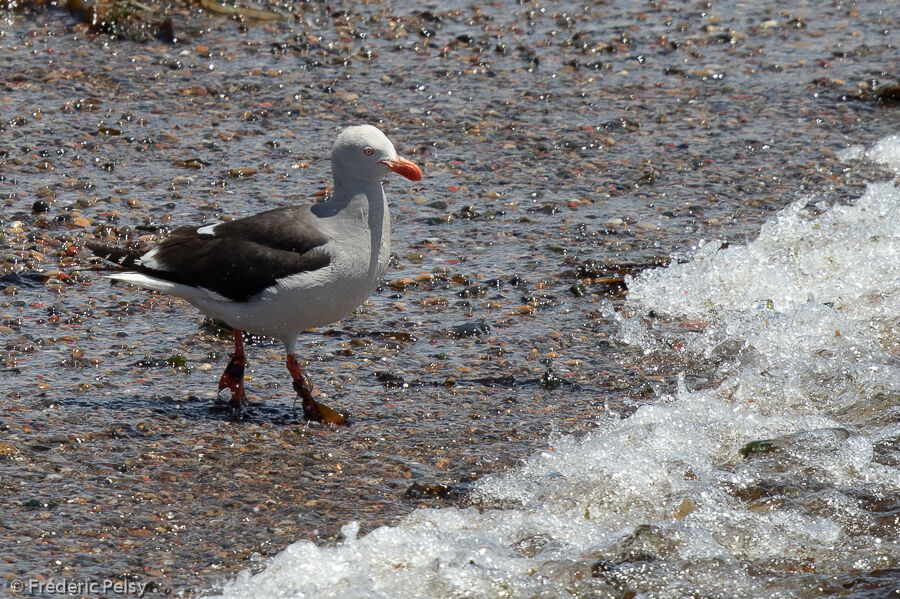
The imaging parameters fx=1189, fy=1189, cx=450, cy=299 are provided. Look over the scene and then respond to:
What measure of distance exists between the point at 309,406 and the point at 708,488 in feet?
7.66

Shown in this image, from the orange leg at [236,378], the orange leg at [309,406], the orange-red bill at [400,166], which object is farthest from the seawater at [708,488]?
the orange-red bill at [400,166]

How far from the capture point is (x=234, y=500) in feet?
20.1

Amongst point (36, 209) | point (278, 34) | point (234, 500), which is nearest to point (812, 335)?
point (234, 500)

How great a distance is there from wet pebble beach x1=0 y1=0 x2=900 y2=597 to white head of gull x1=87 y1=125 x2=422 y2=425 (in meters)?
0.41

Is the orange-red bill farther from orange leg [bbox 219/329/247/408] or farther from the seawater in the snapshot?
the seawater

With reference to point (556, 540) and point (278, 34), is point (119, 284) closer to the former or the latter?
point (556, 540)

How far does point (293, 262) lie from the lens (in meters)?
6.86

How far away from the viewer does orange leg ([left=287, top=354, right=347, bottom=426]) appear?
6.99 meters

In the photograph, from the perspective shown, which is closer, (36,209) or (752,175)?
(36,209)

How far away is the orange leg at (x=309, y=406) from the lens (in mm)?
6992

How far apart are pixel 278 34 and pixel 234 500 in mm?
8952

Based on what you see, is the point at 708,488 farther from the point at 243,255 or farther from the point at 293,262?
the point at 243,255

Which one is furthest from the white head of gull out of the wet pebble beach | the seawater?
the seawater

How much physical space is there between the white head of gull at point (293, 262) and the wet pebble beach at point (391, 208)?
407 millimetres
